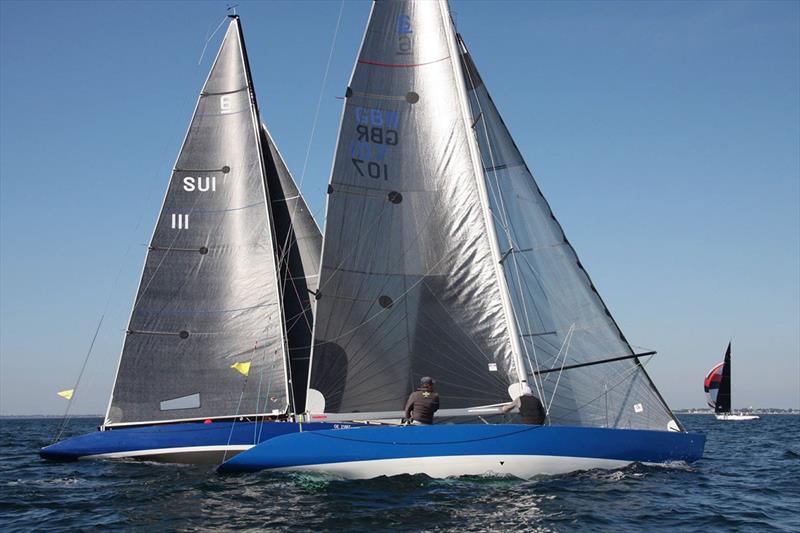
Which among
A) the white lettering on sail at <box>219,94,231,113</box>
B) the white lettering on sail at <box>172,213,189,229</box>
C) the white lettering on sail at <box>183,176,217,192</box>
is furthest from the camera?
the white lettering on sail at <box>219,94,231,113</box>

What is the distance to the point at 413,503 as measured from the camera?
12.2 meters

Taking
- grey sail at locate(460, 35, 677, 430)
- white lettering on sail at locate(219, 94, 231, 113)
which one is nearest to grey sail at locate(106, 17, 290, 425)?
white lettering on sail at locate(219, 94, 231, 113)

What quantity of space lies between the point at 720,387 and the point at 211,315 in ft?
203

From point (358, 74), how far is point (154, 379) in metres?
10.3

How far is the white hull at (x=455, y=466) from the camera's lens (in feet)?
44.8

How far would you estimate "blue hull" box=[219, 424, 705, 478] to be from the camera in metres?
13.6

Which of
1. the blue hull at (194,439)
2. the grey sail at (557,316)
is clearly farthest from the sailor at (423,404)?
the blue hull at (194,439)

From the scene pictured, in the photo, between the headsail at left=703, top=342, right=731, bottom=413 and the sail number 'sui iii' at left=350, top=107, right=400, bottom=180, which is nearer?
the sail number 'sui iii' at left=350, top=107, right=400, bottom=180

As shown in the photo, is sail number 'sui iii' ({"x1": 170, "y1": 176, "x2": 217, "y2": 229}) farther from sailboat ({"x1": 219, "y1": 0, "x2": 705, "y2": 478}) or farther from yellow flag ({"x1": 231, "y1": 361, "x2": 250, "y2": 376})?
sailboat ({"x1": 219, "y1": 0, "x2": 705, "y2": 478})

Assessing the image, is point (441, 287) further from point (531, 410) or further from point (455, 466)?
point (455, 466)

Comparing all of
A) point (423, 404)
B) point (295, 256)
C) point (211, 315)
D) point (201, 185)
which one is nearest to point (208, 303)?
point (211, 315)

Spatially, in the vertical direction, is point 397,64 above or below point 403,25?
below

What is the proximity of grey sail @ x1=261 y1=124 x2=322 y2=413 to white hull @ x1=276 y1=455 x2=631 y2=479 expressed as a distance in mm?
8851

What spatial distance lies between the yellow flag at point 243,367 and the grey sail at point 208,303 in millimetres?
132
